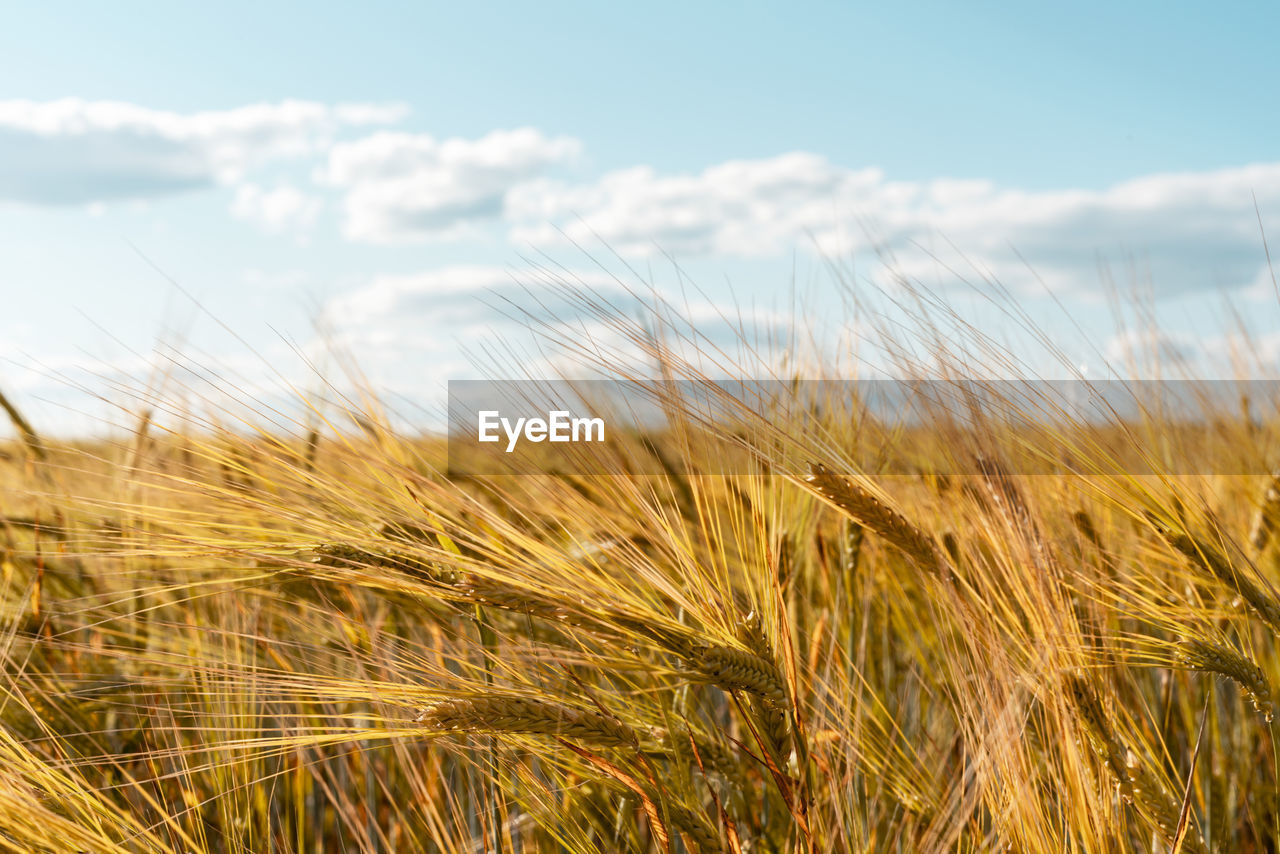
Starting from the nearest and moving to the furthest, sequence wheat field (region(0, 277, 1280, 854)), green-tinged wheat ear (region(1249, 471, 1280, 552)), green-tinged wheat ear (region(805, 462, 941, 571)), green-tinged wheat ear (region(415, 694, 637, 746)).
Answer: green-tinged wheat ear (region(415, 694, 637, 746)), wheat field (region(0, 277, 1280, 854)), green-tinged wheat ear (region(805, 462, 941, 571)), green-tinged wheat ear (region(1249, 471, 1280, 552))

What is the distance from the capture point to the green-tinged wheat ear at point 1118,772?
3.12 feet

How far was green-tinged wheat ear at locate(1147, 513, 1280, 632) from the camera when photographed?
1070mm

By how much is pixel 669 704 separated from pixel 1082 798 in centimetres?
58

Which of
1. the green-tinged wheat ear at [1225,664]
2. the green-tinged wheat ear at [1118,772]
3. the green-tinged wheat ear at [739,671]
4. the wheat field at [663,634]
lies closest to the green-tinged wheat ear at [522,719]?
Result: the wheat field at [663,634]

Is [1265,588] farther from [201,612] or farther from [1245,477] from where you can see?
[201,612]

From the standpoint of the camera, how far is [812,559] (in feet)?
5.48

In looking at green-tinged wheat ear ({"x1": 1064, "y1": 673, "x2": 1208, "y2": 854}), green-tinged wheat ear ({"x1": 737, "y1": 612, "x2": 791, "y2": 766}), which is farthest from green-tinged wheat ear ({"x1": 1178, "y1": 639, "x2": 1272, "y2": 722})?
green-tinged wheat ear ({"x1": 737, "y1": 612, "x2": 791, "y2": 766})

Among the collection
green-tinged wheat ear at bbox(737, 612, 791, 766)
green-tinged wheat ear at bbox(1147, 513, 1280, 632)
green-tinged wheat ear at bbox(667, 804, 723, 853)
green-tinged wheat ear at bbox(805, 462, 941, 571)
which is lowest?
green-tinged wheat ear at bbox(667, 804, 723, 853)

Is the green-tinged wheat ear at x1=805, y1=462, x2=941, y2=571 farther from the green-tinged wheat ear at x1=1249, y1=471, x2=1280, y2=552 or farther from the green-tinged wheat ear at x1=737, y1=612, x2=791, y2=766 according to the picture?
the green-tinged wheat ear at x1=1249, y1=471, x2=1280, y2=552

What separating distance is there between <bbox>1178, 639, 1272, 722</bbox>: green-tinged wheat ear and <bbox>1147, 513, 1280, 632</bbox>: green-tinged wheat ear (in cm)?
7

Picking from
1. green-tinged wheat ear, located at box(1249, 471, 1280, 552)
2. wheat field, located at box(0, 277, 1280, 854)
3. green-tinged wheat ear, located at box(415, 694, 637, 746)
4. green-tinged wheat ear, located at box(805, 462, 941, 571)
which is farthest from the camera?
green-tinged wheat ear, located at box(1249, 471, 1280, 552)

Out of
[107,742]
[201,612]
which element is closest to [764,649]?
[201,612]

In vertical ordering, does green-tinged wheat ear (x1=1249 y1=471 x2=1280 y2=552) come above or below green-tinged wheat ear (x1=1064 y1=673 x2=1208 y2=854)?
above

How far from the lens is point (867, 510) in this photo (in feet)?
3.24
